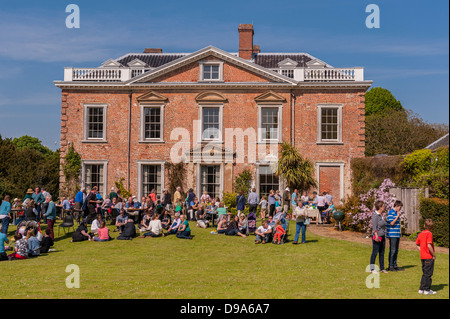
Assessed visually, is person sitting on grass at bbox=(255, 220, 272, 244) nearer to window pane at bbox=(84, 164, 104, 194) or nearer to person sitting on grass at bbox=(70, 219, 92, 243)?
person sitting on grass at bbox=(70, 219, 92, 243)

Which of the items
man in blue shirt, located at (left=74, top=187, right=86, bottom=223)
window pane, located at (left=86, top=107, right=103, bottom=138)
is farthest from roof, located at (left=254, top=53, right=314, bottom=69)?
man in blue shirt, located at (left=74, top=187, right=86, bottom=223)

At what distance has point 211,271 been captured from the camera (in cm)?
1308

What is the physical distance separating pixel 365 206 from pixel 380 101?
115ft

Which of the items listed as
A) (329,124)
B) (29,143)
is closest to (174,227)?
(329,124)

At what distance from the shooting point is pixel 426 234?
10.5 meters

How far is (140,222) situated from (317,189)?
11.2m

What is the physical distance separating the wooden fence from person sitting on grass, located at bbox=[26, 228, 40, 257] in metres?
13.9

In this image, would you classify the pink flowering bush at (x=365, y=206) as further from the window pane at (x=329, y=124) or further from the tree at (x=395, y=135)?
the tree at (x=395, y=135)

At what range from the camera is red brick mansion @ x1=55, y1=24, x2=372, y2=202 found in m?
28.1

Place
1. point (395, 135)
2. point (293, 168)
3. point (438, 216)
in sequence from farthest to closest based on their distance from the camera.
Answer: point (395, 135) → point (293, 168) → point (438, 216)

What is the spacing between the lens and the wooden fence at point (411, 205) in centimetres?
1819

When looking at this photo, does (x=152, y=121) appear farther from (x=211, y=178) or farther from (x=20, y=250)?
(x=20, y=250)

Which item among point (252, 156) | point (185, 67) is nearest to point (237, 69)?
point (185, 67)
